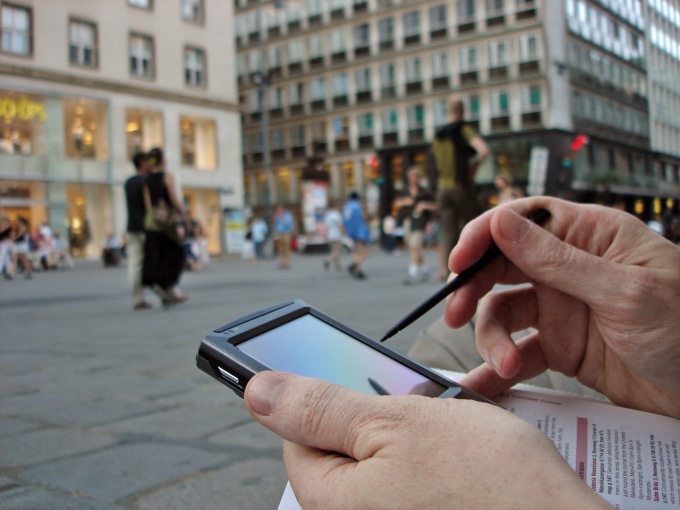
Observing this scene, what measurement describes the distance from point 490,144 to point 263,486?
37.8 m

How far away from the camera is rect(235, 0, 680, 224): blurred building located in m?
35.5

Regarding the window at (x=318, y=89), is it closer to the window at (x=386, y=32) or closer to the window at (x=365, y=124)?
the window at (x=365, y=124)

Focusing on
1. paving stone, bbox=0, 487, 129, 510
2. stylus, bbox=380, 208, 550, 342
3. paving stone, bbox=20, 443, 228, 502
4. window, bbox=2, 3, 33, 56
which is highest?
window, bbox=2, 3, 33, 56

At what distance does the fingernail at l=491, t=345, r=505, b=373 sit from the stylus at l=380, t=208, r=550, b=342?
0.43 ft

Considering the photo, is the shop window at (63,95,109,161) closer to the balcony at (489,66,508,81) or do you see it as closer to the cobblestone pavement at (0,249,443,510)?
the cobblestone pavement at (0,249,443,510)

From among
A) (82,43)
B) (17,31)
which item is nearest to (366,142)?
(82,43)

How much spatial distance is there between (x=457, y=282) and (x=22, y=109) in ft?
75.7

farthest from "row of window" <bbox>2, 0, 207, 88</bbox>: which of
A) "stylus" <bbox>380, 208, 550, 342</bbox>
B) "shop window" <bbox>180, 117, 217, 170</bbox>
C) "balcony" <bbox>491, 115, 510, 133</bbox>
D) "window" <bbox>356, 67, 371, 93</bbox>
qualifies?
"stylus" <bbox>380, 208, 550, 342</bbox>

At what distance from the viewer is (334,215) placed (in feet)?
48.4

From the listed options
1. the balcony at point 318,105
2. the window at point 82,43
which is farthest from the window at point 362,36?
the window at point 82,43

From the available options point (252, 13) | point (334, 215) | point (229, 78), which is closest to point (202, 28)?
point (229, 78)

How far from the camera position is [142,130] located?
26047 millimetres

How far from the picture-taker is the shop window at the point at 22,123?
20.9 m

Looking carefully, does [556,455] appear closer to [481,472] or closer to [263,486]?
[481,472]
